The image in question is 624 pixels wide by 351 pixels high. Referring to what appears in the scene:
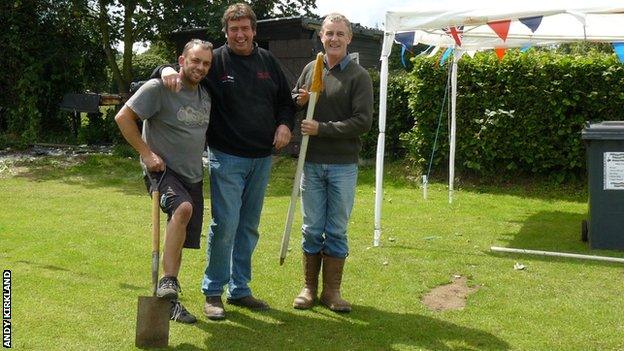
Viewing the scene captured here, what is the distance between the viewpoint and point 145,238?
6.97 metres

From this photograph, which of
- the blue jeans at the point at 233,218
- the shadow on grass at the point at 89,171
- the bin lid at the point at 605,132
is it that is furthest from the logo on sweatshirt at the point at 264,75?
the shadow on grass at the point at 89,171

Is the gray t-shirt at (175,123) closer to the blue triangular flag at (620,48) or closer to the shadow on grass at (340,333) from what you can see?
the shadow on grass at (340,333)

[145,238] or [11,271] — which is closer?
[11,271]

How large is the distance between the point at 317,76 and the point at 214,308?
1521 millimetres

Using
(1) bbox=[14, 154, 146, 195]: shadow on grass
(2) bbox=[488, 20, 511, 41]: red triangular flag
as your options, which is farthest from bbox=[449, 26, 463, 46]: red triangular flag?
(1) bbox=[14, 154, 146, 195]: shadow on grass

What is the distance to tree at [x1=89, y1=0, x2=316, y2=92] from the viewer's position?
1447 cm

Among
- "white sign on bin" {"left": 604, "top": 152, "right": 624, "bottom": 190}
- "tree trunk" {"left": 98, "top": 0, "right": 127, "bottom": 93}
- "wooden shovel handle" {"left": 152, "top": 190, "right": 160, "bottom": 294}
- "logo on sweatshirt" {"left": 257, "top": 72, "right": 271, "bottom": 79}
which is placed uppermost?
"tree trunk" {"left": 98, "top": 0, "right": 127, "bottom": 93}

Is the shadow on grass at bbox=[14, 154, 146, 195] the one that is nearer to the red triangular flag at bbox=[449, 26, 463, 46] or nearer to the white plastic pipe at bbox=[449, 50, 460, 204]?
the white plastic pipe at bbox=[449, 50, 460, 204]

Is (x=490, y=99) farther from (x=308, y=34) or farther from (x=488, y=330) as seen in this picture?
(x=488, y=330)

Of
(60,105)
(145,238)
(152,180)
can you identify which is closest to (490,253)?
(145,238)

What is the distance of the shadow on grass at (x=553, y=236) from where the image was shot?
678 cm

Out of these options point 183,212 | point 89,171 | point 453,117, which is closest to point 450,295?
point 183,212

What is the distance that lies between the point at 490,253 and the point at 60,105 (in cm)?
1058

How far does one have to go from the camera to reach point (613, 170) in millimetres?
6688
